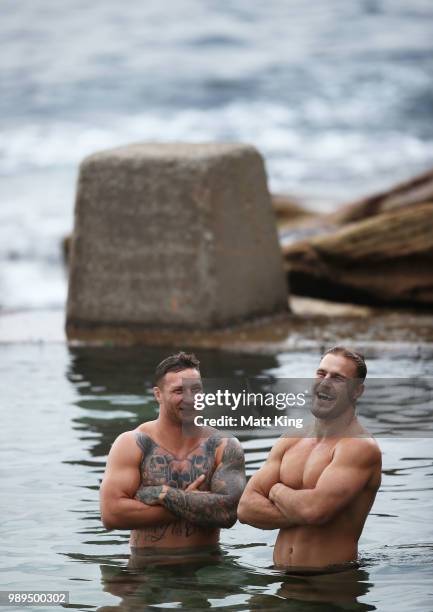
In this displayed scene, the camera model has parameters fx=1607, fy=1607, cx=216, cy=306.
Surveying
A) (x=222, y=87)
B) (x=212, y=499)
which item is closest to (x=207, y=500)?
(x=212, y=499)

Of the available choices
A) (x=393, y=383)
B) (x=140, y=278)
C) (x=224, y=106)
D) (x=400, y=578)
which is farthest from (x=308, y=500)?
(x=224, y=106)

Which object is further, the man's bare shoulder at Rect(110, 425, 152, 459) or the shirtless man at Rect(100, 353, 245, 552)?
the man's bare shoulder at Rect(110, 425, 152, 459)

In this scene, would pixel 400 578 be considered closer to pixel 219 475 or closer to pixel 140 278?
pixel 219 475

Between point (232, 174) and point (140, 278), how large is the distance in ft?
4.29

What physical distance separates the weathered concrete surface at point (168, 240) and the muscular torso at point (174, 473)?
7.37 meters

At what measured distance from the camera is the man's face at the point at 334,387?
275 inches

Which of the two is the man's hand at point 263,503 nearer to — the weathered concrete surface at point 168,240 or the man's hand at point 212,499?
the man's hand at point 212,499

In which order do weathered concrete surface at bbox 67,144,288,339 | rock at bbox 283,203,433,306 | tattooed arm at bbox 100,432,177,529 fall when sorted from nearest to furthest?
1. tattooed arm at bbox 100,432,177,529
2. weathered concrete surface at bbox 67,144,288,339
3. rock at bbox 283,203,433,306

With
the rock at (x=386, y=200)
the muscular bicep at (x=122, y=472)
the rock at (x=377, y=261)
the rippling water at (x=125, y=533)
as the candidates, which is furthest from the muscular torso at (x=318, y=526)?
the rock at (x=386, y=200)

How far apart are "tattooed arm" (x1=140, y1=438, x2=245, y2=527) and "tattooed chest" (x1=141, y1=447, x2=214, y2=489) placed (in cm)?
8

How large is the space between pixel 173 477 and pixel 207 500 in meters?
0.23

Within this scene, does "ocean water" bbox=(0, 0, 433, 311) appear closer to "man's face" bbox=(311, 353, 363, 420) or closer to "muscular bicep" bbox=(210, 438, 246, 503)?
"muscular bicep" bbox=(210, 438, 246, 503)

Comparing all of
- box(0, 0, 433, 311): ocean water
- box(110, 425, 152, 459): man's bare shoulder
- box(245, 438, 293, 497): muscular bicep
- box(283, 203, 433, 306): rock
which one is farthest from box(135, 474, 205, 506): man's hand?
box(0, 0, 433, 311): ocean water

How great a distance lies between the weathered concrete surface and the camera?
14852mm
